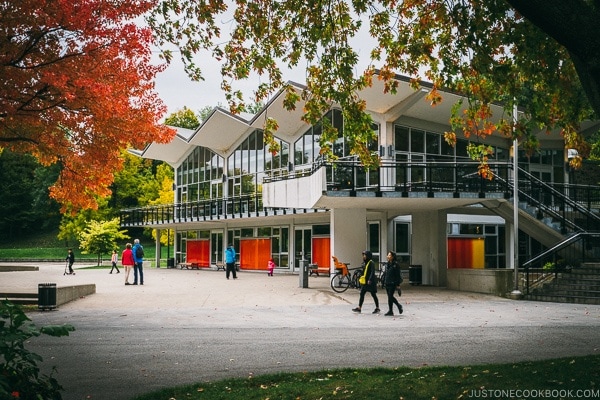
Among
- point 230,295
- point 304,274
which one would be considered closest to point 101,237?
point 304,274

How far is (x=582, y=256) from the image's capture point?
74.6ft

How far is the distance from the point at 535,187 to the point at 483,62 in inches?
639

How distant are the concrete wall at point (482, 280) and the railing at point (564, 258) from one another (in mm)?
699

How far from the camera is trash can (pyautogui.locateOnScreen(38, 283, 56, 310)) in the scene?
1742cm

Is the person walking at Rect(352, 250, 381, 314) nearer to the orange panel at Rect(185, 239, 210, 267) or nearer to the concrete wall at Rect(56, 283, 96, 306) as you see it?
the concrete wall at Rect(56, 283, 96, 306)

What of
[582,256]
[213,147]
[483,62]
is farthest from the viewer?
[213,147]

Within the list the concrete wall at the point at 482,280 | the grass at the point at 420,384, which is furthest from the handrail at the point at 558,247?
the grass at the point at 420,384

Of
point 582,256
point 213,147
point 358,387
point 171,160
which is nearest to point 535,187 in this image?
point 582,256

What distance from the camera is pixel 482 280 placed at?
2319 centimetres

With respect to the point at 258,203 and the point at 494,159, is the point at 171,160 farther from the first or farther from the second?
the point at 494,159

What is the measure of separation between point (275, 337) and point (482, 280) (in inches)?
512

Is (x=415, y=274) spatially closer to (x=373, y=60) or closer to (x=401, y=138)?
(x=401, y=138)

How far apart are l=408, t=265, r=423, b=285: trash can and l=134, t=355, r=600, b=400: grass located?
739 inches

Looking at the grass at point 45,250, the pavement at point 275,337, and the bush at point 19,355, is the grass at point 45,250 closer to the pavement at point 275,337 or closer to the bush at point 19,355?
the pavement at point 275,337
